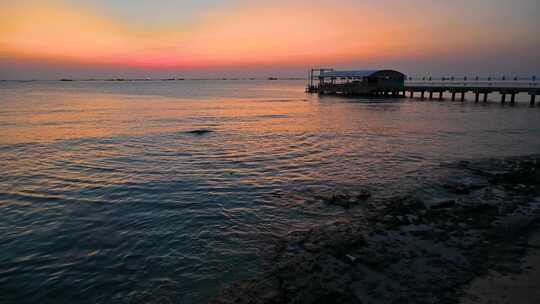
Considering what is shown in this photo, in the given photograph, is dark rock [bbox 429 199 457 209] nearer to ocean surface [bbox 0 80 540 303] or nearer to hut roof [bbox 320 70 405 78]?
ocean surface [bbox 0 80 540 303]

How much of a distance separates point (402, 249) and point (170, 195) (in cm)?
946

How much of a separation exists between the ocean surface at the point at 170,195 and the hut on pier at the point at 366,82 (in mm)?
51990

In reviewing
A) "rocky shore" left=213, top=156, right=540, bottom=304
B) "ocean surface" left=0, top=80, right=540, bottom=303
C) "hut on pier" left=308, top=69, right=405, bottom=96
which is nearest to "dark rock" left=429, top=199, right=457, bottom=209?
"rocky shore" left=213, top=156, right=540, bottom=304

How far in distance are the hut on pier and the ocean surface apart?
171ft

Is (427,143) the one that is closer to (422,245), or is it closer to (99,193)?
(422,245)

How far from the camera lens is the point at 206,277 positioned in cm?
793

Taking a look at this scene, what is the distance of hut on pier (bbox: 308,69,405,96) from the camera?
81.2 meters

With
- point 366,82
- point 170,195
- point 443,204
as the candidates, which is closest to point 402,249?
point 443,204

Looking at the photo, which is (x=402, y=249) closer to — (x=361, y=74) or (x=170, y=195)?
(x=170, y=195)

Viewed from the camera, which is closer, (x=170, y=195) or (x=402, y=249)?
(x=402, y=249)

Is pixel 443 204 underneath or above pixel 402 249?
above

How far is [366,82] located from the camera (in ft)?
272

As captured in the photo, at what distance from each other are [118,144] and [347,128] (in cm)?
2251

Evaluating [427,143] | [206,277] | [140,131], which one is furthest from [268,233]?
[140,131]
